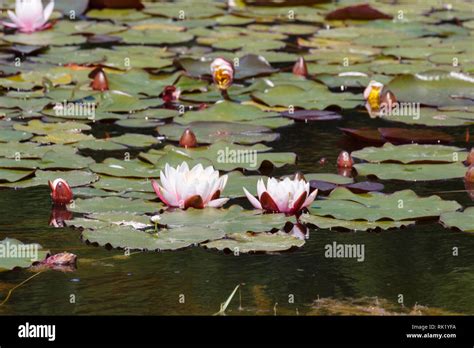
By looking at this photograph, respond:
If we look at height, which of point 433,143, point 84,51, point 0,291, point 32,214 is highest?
point 84,51

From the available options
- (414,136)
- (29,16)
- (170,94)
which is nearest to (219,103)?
(170,94)

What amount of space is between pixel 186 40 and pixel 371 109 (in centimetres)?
216

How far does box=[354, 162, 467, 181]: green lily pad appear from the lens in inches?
199

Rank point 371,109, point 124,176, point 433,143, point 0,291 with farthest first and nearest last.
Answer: point 371,109 → point 433,143 → point 124,176 → point 0,291

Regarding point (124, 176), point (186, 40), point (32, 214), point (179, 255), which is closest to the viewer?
point (179, 255)

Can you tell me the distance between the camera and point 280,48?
8008 millimetres

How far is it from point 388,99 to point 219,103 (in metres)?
0.91

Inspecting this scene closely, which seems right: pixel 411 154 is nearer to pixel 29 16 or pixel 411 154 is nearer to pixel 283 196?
pixel 283 196

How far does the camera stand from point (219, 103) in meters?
6.19

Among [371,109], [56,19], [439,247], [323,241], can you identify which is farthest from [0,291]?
[56,19]

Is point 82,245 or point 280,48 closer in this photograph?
point 82,245

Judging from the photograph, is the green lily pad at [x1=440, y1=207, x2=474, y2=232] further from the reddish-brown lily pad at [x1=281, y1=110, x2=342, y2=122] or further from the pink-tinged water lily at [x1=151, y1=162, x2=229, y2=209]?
the reddish-brown lily pad at [x1=281, y1=110, x2=342, y2=122]

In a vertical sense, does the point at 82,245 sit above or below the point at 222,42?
below

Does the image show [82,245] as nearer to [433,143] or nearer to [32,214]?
[32,214]
